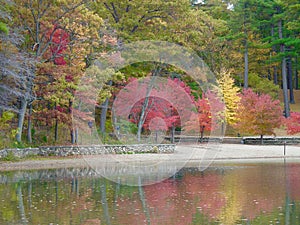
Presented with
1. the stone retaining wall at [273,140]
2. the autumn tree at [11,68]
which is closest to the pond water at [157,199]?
the autumn tree at [11,68]

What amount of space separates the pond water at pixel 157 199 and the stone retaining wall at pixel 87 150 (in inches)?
196

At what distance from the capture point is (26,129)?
3162 cm

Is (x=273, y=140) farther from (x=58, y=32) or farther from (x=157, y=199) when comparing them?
(x=157, y=199)

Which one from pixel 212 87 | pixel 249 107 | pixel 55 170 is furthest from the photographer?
pixel 212 87

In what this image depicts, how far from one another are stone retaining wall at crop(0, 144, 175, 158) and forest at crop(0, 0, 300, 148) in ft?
2.41

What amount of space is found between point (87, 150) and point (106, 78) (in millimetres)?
4169

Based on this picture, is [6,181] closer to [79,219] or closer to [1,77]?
[1,77]

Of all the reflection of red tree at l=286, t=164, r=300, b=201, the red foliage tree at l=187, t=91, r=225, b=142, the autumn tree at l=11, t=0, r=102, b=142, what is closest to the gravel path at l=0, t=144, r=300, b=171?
the autumn tree at l=11, t=0, r=102, b=142

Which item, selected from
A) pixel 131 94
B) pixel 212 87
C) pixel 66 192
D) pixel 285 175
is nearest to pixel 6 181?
pixel 66 192

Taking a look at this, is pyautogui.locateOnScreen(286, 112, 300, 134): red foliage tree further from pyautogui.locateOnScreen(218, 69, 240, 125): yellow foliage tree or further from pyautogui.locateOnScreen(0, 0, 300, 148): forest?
pyautogui.locateOnScreen(218, 69, 240, 125): yellow foliage tree

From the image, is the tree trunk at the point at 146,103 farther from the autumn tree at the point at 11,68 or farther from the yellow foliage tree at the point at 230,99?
the yellow foliage tree at the point at 230,99

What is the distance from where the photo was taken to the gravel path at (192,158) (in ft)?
88.1

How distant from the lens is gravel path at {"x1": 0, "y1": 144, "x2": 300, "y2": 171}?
26.8 m

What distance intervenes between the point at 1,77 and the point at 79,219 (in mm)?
15195
